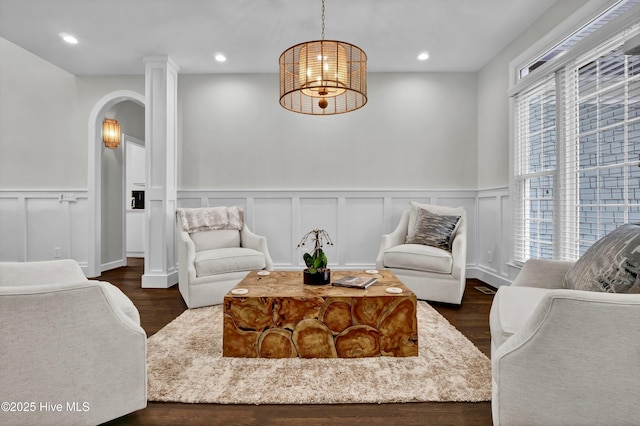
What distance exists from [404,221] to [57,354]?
10.9 feet

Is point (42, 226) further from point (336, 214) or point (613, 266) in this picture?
point (613, 266)

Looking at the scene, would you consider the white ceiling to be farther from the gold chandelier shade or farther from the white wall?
the gold chandelier shade

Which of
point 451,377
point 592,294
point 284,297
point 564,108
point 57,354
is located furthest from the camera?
point 564,108

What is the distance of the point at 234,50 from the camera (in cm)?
379

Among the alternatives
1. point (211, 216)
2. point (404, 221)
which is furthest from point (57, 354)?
point (404, 221)

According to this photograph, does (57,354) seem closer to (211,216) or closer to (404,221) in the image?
(211,216)

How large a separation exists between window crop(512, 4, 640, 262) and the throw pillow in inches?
44.3

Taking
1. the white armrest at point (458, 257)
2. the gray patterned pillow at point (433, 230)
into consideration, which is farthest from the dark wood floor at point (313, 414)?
the gray patterned pillow at point (433, 230)

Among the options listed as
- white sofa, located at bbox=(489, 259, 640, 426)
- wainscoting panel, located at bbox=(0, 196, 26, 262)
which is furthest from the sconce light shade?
white sofa, located at bbox=(489, 259, 640, 426)

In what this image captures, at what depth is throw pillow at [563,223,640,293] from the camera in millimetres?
1193

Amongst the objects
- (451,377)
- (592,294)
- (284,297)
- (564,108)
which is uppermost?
(564,108)

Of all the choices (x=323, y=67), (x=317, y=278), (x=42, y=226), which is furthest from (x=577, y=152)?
(x=42, y=226)

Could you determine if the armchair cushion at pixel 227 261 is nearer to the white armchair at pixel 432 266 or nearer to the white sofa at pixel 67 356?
the white armchair at pixel 432 266

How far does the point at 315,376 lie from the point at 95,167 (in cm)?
436
